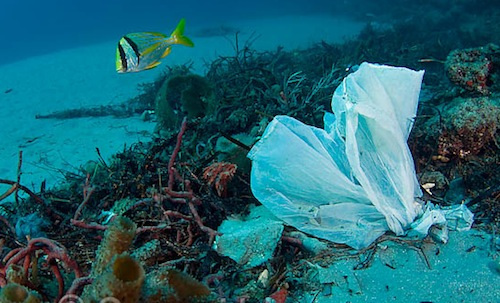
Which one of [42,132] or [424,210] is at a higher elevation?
[424,210]

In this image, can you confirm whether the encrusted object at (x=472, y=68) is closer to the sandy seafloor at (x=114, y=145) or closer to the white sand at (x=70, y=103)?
the sandy seafloor at (x=114, y=145)

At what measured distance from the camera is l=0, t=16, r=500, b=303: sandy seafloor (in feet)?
7.40

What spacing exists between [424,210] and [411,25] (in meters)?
16.8

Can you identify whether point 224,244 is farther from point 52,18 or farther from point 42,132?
point 52,18

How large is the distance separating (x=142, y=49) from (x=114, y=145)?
9.87 ft

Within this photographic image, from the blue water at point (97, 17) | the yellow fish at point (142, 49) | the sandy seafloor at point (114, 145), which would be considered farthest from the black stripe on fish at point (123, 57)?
the blue water at point (97, 17)

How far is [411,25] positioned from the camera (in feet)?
55.4

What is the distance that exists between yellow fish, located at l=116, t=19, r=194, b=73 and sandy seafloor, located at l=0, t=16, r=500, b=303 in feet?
5.32

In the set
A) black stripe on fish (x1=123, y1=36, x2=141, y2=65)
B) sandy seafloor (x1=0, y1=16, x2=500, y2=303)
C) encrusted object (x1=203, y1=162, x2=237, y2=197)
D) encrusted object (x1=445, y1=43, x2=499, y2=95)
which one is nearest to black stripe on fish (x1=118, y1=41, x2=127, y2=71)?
black stripe on fish (x1=123, y1=36, x2=141, y2=65)

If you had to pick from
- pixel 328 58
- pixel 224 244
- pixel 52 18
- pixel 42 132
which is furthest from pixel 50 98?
pixel 52 18

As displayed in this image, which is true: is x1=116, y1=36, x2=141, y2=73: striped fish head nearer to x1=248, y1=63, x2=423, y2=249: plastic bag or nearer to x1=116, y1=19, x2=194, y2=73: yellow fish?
x1=116, y1=19, x2=194, y2=73: yellow fish

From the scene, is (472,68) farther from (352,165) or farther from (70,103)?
(70,103)

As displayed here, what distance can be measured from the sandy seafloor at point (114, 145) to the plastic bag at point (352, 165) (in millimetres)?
278

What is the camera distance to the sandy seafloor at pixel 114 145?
2.26m
